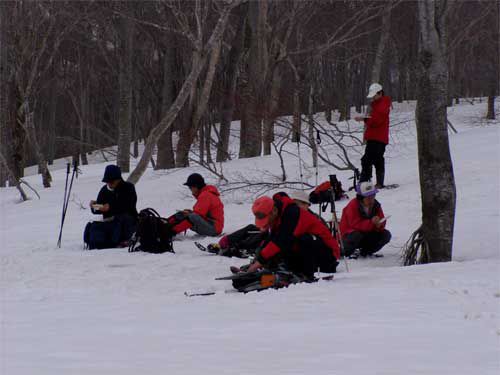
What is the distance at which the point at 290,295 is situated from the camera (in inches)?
266

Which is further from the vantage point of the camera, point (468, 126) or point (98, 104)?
point (98, 104)

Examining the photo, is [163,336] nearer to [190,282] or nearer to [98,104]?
[190,282]

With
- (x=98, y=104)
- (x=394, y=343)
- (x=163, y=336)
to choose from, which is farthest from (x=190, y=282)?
(x=98, y=104)

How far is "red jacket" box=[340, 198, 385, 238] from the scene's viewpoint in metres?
9.62

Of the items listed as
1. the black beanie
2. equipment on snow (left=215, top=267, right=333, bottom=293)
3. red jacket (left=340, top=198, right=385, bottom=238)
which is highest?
the black beanie

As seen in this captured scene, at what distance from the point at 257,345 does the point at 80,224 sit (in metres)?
10.1

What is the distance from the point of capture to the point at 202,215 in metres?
11.4

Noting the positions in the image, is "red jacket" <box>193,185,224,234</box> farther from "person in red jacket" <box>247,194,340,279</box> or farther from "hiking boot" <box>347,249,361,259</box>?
"person in red jacket" <box>247,194,340,279</box>

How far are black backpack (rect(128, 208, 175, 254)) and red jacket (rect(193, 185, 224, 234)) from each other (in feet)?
3.47

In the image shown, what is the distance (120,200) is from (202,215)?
1.25 meters

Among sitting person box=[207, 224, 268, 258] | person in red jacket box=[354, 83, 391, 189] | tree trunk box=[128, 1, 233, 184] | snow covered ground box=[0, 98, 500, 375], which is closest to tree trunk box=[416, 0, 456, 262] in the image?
snow covered ground box=[0, 98, 500, 375]

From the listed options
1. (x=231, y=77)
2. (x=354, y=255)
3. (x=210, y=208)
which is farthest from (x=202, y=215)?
(x=231, y=77)

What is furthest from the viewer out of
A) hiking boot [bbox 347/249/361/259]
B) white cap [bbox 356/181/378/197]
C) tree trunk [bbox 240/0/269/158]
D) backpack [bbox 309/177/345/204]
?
tree trunk [bbox 240/0/269/158]

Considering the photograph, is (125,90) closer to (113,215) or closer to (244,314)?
(113,215)
